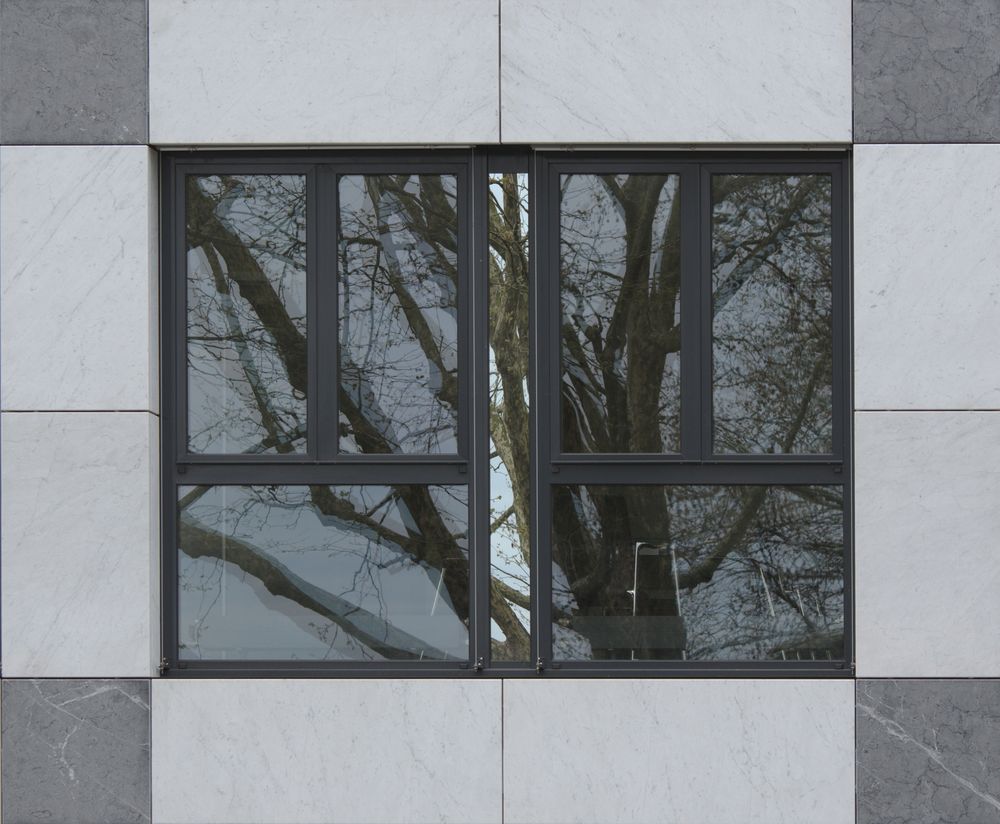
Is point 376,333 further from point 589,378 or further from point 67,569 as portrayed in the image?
point 67,569

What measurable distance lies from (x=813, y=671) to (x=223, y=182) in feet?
13.5

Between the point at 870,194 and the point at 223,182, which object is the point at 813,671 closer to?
the point at 870,194

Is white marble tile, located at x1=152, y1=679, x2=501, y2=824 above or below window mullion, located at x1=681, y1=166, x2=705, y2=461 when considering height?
below

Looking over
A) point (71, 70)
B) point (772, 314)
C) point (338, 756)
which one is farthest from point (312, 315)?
point (772, 314)

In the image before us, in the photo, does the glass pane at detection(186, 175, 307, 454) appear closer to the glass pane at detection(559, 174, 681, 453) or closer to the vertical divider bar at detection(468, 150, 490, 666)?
the vertical divider bar at detection(468, 150, 490, 666)

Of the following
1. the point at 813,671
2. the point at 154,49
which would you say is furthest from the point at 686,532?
the point at 154,49

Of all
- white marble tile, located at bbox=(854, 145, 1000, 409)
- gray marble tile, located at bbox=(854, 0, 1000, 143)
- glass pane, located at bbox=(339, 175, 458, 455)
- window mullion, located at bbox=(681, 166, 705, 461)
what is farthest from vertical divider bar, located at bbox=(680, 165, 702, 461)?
glass pane, located at bbox=(339, 175, 458, 455)

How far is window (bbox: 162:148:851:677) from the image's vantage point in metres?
7.70

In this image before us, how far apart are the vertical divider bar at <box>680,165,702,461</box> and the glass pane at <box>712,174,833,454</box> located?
3.8 inches

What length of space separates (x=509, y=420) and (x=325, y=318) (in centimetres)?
113

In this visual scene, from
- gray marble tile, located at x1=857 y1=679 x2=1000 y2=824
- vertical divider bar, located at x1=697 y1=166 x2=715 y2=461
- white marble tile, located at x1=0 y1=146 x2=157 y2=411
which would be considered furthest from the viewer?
vertical divider bar, located at x1=697 y1=166 x2=715 y2=461

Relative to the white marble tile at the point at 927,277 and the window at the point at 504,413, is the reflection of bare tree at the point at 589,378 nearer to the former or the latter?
the window at the point at 504,413

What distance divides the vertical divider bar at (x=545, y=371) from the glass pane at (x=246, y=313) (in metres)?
1.27

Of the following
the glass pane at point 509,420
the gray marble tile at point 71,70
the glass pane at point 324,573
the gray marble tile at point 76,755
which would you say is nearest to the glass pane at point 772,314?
the glass pane at point 509,420
